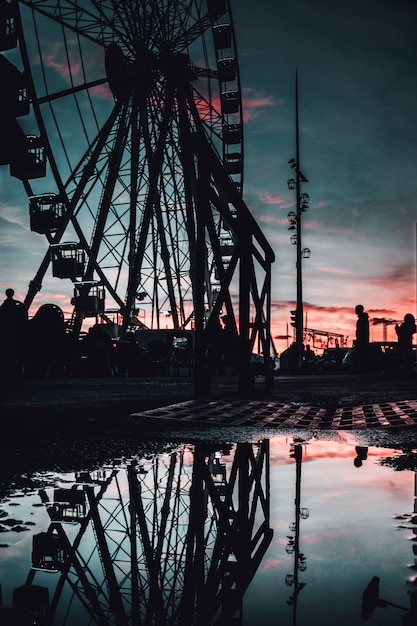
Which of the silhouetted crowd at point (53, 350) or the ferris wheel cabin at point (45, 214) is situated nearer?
the silhouetted crowd at point (53, 350)

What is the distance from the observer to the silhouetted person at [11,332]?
12083mm

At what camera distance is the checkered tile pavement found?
14.0 feet

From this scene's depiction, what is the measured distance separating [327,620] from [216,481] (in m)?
1.32

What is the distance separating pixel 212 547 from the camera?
4.53 ft

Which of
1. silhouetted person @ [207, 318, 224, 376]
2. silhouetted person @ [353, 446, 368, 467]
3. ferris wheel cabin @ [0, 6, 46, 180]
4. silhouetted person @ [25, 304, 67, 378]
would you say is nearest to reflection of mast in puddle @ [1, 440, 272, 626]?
silhouetted person @ [353, 446, 368, 467]

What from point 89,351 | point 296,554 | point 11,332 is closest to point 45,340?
point 11,332

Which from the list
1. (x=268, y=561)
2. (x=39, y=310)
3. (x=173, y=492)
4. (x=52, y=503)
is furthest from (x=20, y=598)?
(x=39, y=310)

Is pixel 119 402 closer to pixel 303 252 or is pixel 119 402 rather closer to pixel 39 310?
pixel 39 310

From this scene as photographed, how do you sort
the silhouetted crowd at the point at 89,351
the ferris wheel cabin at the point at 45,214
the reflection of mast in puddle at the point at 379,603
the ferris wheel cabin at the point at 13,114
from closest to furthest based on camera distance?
the reflection of mast in puddle at the point at 379,603, the ferris wheel cabin at the point at 13,114, the silhouetted crowd at the point at 89,351, the ferris wheel cabin at the point at 45,214

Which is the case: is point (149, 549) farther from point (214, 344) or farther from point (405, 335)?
point (405, 335)

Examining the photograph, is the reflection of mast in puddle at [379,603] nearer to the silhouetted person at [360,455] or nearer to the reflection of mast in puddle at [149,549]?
the reflection of mast in puddle at [149,549]

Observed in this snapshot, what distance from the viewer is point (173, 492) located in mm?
2021

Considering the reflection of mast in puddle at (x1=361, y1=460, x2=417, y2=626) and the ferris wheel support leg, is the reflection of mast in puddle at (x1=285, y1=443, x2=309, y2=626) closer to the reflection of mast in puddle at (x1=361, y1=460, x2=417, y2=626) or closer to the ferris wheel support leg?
the reflection of mast in puddle at (x1=361, y1=460, x2=417, y2=626)

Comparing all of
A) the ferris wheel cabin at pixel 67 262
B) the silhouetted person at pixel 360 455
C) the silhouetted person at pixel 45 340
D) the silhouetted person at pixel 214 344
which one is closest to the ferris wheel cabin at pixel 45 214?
the ferris wheel cabin at pixel 67 262
